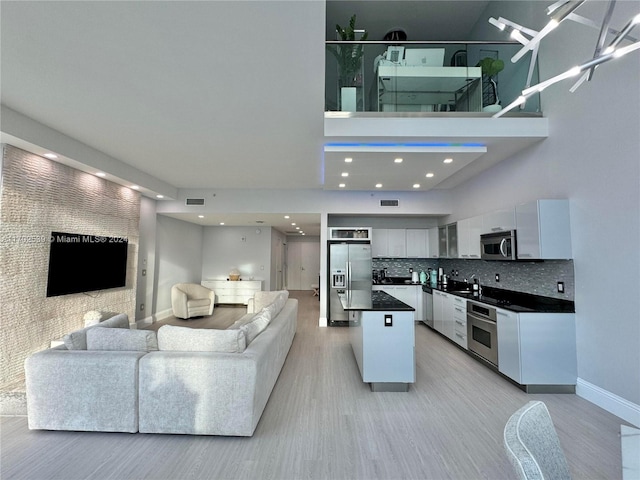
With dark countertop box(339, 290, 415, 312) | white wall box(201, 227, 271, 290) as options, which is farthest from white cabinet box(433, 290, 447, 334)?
white wall box(201, 227, 271, 290)

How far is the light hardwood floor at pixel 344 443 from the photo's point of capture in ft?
6.18

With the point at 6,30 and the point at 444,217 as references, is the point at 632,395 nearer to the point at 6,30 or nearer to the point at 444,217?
the point at 444,217

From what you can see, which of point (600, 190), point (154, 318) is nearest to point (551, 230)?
point (600, 190)

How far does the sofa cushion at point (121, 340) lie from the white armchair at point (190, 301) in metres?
4.06

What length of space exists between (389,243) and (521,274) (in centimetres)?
290

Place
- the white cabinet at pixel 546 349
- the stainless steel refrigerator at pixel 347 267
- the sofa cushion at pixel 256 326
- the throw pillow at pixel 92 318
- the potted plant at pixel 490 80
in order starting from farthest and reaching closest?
the stainless steel refrigerator at pixel 347 267
the throw pillow at pixel 92 318
the potted plant at pixel 490 80
the white cabinet at pixel 546 349
the sofa cushion at pixel 256 326

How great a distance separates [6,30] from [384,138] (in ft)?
10.7

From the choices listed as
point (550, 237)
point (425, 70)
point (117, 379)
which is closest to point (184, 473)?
point (117, 379)

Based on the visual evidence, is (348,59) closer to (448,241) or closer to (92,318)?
(448,241)

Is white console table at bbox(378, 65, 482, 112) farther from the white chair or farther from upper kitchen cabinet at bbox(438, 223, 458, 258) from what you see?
the white chair

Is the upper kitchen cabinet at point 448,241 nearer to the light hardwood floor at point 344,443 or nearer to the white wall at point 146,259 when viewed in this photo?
the light hardwood floor at point 344,443

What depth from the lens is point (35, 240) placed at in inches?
137

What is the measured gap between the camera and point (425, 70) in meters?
3.64

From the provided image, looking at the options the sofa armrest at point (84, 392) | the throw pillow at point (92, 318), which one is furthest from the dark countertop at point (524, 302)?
the throw pillow at point (92, 318)
